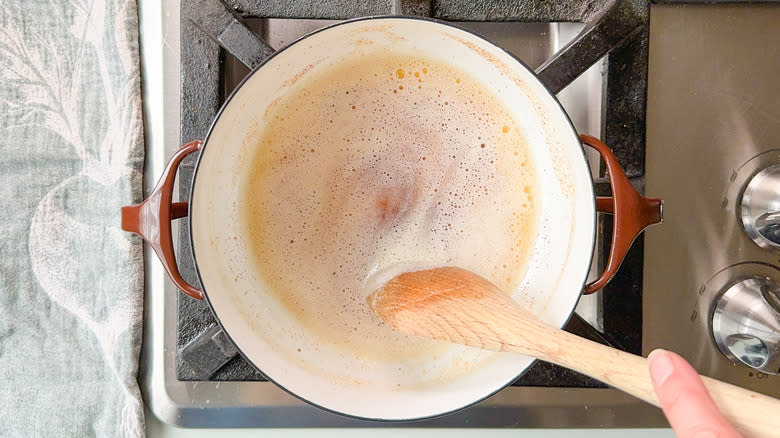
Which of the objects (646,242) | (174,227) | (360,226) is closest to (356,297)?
(360,226)

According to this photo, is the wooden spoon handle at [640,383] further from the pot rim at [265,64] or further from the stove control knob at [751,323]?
the stove control knob at [751,323]

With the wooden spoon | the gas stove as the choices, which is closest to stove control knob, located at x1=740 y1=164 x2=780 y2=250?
the gas stove

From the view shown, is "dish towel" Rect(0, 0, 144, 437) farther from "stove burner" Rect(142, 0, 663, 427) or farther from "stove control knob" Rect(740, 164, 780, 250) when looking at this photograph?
"stove control knob" Rect(740, 164, 780, 250)

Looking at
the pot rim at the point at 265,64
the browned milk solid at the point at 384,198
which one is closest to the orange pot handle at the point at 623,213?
the pot rim at the point at 265,64

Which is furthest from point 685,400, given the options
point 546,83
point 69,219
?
point 69,219

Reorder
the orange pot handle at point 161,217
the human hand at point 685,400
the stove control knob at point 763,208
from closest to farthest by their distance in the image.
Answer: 1. the human hand at point 685,400
2. the orange pot handle at point 161,217
3. the stove control knob at point 763,208
